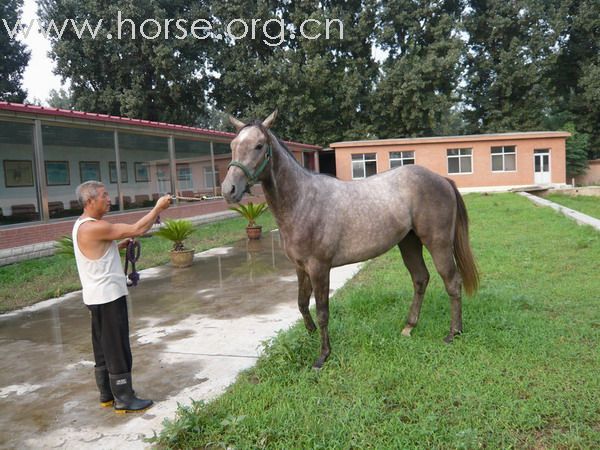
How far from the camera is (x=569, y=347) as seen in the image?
3.68m

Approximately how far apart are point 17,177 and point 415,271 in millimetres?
11984

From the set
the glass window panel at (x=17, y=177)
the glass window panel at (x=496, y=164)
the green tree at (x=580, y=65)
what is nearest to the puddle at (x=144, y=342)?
the glass window panel at (x=17, y=177)

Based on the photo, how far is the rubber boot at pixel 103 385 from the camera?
3.23 m

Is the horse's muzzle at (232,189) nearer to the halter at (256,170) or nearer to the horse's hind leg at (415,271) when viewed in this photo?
the halter at (256,170)

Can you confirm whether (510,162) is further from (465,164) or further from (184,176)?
(184,176)

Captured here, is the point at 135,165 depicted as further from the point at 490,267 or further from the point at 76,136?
the point at 490,267

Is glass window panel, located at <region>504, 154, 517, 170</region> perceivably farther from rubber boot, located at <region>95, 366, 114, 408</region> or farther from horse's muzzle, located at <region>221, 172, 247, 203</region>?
rubber boot, located at <region>95, 366, 114, 408</region>

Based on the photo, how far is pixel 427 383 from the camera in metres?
3.21

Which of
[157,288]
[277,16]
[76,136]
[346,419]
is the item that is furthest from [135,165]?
[277,16]

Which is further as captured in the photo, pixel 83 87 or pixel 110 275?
pixel 83 87

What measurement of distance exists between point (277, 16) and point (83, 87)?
1348 cm

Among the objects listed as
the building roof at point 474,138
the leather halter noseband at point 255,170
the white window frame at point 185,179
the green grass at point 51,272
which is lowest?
the green grass at point 51,272

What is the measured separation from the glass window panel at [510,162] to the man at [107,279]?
26.8 meters

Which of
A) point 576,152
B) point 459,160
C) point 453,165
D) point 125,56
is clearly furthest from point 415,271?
point 576,152
